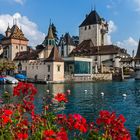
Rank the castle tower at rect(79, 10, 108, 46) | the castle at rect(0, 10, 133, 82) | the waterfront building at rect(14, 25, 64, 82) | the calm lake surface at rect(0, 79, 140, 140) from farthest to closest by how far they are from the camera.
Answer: the castle tower at rect(79, 10, 108, 46)
the castle at rect(0, 10, 133, 82)
the waterfront building at rect(14, 25, 64, 82)
the calm lake surface at rect(0, 79, 140, 140)

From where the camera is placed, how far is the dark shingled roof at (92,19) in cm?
14775

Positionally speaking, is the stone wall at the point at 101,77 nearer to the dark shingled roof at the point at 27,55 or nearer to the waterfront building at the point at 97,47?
the waterfront building at the point at 97,47

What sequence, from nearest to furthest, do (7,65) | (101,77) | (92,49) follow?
(7,65)
(101,77)
(92,49)

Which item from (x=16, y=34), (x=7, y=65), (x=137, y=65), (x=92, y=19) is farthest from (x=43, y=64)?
(x=92, y=19)

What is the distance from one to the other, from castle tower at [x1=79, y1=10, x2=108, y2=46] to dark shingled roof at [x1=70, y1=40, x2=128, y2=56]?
4996mm

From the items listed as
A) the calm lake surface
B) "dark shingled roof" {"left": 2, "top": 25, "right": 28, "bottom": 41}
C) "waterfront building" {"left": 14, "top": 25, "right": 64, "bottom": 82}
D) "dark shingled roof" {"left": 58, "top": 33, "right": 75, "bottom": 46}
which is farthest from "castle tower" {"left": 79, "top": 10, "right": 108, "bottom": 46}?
the calm lake surface

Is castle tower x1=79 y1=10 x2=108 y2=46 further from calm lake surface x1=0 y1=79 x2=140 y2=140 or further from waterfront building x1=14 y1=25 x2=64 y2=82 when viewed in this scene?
calm lake surface x1=0 y1=79 x2=140 y2=140

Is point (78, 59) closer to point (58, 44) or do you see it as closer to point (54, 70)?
point (54, 70)

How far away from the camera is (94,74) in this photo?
114 metres

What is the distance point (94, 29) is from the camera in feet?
481

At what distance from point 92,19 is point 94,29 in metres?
6.48

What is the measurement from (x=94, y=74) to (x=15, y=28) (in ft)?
121

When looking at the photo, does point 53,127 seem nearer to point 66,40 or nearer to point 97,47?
point 97,47

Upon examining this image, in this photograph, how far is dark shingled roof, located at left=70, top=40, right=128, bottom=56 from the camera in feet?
421
